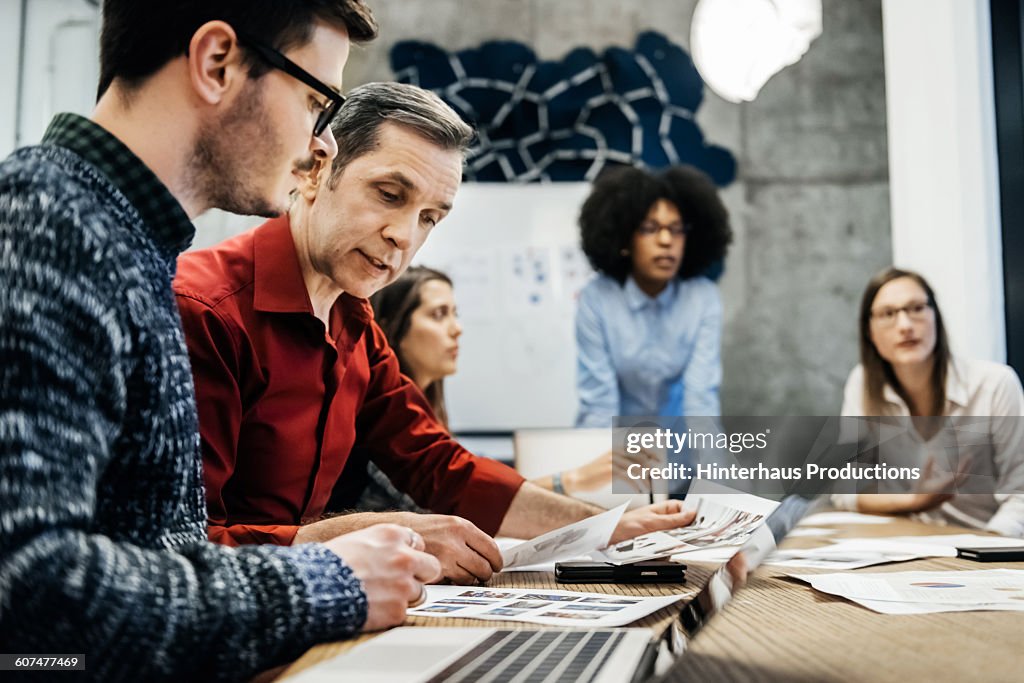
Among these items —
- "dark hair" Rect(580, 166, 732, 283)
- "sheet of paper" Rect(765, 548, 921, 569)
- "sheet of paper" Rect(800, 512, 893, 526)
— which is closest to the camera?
"sheet of paper" Rect(765, 548, 921, 569)

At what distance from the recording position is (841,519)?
1963 millimetres

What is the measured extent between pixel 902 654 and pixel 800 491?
6.06 ft

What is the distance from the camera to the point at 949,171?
3500mm

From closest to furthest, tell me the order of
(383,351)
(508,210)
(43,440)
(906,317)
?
(43,440)
(383,351)
(906,317)
(508,210)

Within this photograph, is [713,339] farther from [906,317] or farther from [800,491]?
[800,491]

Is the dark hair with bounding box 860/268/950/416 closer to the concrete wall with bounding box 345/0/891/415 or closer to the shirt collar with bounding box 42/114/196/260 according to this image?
the concrete wall with bounding box 345/0/891/415

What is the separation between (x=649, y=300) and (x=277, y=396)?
3.21 metres

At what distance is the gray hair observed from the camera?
1408mm

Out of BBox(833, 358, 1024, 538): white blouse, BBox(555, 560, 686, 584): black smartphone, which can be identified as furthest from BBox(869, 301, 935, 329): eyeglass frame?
BBox(555, 560, 686, 584): black smartphone

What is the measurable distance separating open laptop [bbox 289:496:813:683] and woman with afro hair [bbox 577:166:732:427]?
11.1 feet

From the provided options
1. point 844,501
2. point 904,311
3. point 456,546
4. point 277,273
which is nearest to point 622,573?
point 456,546

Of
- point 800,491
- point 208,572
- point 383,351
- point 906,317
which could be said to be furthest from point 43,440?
point 906,317

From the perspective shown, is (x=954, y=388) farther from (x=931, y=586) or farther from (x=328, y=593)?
(x=328, y=593)

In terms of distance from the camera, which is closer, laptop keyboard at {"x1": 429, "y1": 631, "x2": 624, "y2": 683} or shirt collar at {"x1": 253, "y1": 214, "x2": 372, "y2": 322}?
laptop keyboard at {"x1": 429, "y1": 631, "x2": 624, "y2": 683}
